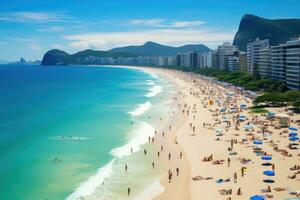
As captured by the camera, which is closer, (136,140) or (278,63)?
(136,140)

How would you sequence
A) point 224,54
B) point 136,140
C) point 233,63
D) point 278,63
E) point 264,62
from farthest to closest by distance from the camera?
point 224,54, point 233,63, point 264,62, point 278,63, point 136,140

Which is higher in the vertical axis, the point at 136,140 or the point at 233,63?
the point at 233,63

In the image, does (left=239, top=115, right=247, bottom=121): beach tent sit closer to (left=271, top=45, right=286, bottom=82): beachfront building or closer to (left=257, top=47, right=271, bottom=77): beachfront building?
(left=271, top=45, right=286, bottom=82): beachfront building

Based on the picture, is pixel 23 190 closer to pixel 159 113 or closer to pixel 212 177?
pixel 212 177

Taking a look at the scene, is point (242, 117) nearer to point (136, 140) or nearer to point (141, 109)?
point (136, 140)

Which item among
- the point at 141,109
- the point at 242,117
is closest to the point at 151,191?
the point at 242,117

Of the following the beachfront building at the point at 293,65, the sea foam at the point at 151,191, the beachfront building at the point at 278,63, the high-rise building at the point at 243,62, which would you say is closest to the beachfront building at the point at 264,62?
the beachfront building at the point at 278,63
